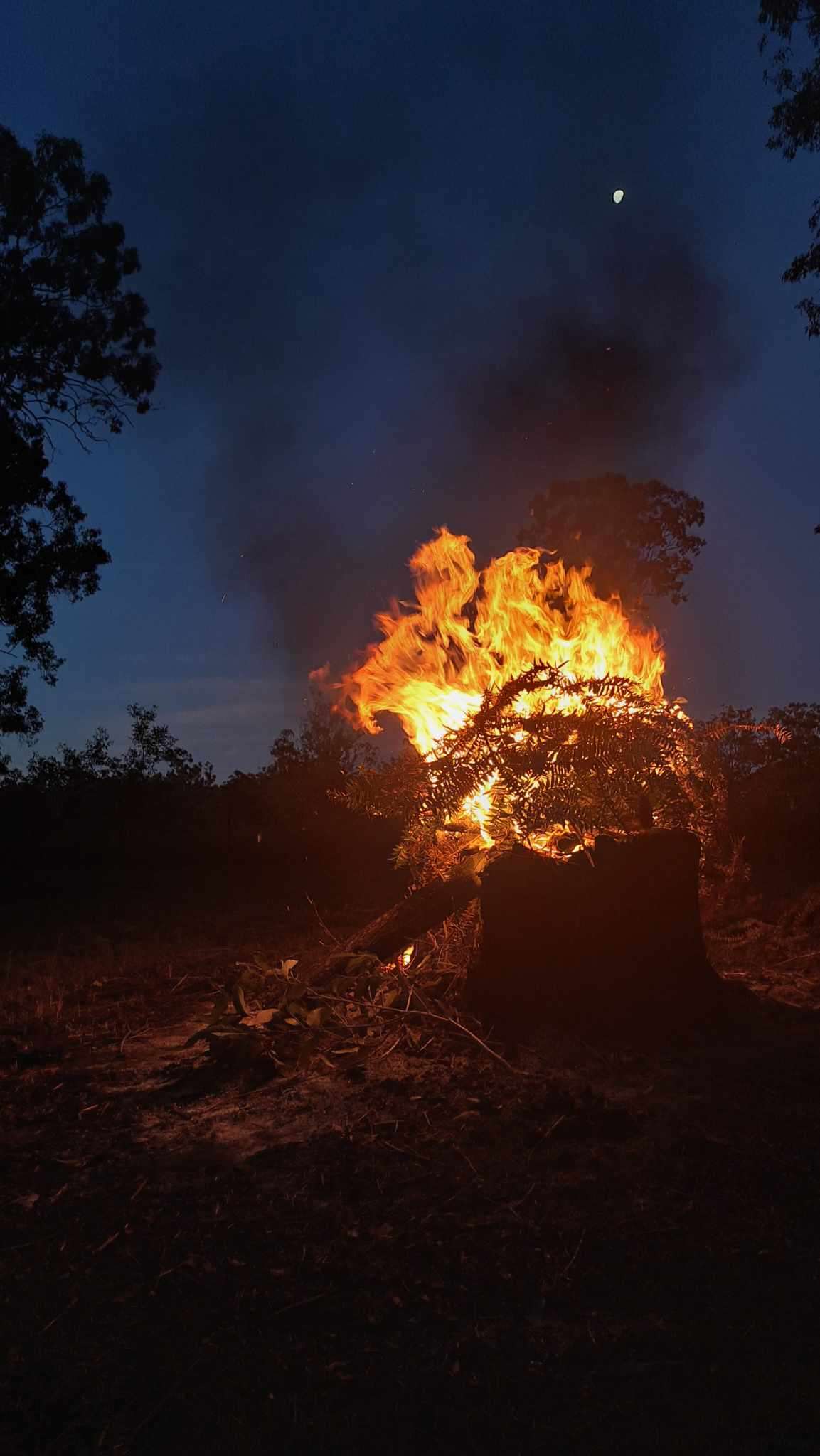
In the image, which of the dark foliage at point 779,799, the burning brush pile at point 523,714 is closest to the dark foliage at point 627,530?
the dark foliage at point 779,799

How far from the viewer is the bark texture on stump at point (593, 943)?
5504 mm

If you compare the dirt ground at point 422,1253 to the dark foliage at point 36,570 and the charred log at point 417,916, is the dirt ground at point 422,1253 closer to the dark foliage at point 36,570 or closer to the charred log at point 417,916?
the charred log at point 417,916

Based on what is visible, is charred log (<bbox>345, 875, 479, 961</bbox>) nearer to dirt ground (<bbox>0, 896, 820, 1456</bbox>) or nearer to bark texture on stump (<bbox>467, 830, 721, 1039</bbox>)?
bark texture on stump (<bbox>467, 830, 721, 1039</bbox>)

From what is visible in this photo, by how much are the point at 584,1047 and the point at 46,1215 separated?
2.79 metres

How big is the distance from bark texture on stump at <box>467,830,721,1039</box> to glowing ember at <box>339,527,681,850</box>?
1629mm

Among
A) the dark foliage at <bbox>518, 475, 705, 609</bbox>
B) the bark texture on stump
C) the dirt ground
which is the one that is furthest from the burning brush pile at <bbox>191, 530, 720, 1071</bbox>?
the dark foliage at <bbox>518, 475, 705, 609</bbox>

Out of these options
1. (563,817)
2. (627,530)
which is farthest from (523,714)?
(627,530)

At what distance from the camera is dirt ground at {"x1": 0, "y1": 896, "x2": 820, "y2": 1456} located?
7.92ft

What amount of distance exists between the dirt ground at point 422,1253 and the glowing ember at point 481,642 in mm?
2759

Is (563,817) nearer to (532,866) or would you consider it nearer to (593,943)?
(532,866)

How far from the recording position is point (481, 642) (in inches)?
281

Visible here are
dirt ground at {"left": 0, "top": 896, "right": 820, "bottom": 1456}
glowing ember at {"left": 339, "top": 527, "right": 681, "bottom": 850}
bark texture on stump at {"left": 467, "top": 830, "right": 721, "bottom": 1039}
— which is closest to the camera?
dirt ground at {"left": 0, "top": 896, "right": 820, "bottom": 1456}

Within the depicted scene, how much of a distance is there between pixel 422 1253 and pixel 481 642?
4.64m

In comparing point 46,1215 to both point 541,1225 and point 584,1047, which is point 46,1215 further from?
point 584,1047
